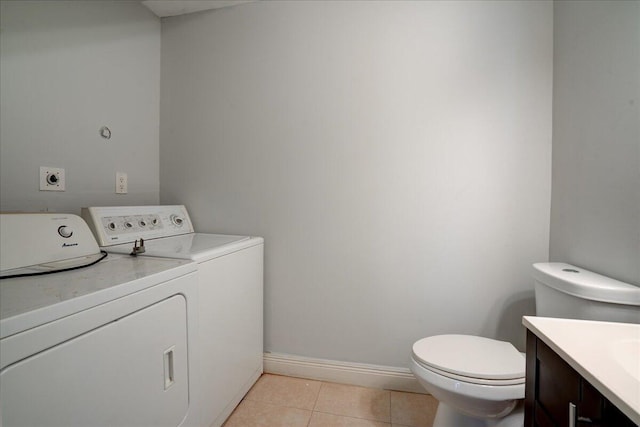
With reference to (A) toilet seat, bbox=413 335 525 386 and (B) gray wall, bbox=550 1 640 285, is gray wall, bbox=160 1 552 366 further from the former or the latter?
(A) toilet seat, bbox=413 335 525 386

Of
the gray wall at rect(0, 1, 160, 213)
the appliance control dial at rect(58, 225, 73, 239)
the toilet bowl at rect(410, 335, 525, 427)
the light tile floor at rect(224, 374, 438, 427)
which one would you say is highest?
the gray wall at rect(0, 1, 160, 213)

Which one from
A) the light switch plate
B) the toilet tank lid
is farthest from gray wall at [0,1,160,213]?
the toilet tank lid

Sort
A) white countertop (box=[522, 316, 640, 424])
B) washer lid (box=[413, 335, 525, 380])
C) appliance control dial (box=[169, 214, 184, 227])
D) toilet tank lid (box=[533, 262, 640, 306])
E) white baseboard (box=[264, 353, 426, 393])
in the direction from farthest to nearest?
appliance control dial (box=[169, 214, 184, 227]) → white baseboard (box=[264, 353, 426, 393]) → washer lid (box=[413, 335, 525, 380]) → toilet tank lid (box=[533, 262, 640, 306]) → white countertop (box=[522, 316, 640, 424])

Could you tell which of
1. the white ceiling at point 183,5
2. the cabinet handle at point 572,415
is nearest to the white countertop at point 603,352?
the cabinet handle at point 572,415

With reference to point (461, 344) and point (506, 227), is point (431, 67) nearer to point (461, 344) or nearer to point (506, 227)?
point (506, 227)

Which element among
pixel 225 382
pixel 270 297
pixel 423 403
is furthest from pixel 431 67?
pixel 225 382

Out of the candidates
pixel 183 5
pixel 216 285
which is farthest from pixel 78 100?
pixel 216 285

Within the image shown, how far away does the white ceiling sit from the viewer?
1.66 meters

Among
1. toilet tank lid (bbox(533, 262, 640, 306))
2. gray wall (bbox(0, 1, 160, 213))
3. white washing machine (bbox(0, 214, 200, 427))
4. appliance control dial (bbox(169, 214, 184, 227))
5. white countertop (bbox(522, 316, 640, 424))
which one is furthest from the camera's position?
appliance control dial (bbox(169, 214, 184, 227))

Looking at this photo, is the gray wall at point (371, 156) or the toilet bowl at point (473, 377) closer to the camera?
the toilet bowl at point (473, 377)

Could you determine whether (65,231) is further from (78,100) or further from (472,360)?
(472,360)

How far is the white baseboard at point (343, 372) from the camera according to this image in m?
1.54

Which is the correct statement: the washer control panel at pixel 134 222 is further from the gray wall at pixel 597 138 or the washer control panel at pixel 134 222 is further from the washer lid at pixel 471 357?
the gray wall at pixel 597 138

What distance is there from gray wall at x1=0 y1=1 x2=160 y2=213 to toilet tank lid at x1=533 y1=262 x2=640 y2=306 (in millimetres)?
2241
